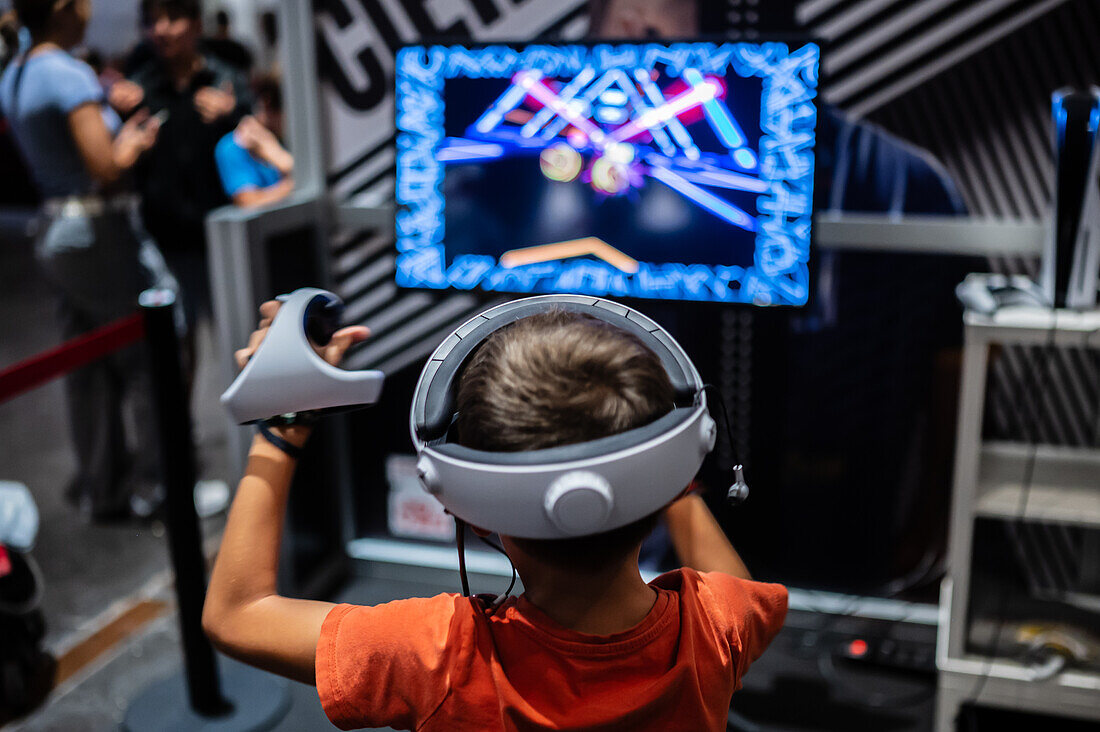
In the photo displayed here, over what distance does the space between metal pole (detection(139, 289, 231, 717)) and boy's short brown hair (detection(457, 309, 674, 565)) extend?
1370 mm

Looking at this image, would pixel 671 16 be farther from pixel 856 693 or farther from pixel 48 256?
pixel 48 256

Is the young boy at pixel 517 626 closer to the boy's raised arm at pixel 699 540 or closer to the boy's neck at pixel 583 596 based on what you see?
the boy's neck at pixel 583 596

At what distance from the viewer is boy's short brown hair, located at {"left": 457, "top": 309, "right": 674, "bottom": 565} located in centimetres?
77

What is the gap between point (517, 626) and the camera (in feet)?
2.84

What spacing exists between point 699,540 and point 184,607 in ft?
4.83

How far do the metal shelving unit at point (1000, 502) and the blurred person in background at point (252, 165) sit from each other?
71.7 inches

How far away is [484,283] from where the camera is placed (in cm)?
190

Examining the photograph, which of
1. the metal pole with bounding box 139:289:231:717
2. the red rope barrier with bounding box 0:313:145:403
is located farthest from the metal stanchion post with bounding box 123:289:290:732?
the red rope barrier with bounding box 0:313:145:403

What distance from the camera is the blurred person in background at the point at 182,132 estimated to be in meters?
3.20

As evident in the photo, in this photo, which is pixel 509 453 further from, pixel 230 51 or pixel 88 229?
pixel 230 51

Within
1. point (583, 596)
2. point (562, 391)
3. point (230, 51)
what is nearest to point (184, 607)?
point (583, 596)

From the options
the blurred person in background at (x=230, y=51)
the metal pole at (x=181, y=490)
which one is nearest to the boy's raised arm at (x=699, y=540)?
the metal pole at (x=181, y=490)

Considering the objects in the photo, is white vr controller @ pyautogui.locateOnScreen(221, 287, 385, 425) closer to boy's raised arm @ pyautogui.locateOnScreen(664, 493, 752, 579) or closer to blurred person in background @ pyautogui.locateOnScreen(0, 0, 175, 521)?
boy's raised arm @ pyautogui.locateOnScreen(664, 493, 752, 579)

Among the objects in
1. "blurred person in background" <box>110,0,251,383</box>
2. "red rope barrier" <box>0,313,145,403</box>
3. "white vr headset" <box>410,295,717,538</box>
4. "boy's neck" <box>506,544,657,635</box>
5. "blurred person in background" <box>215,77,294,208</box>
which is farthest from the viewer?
"blurred person in background" <box>110,0,251,383</box>
